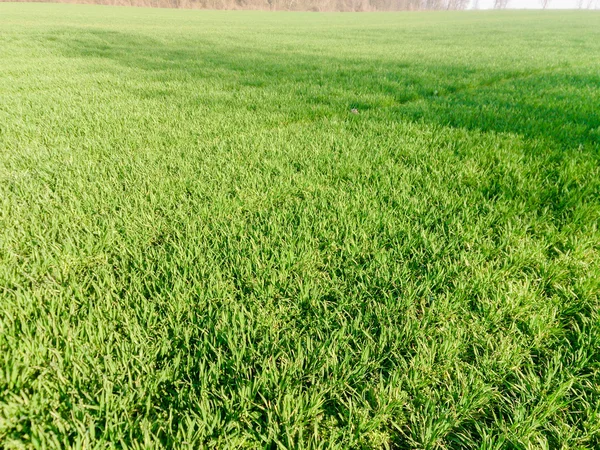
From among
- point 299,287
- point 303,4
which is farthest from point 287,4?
point 299,287

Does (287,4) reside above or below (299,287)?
above

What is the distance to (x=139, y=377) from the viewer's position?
46.0 inches

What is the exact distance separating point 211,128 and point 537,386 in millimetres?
3815

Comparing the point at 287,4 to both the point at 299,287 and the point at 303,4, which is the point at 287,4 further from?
the point at 299,287

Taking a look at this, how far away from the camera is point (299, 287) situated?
5.26ft

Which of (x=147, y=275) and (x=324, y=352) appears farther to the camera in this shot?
(x=147, y=275)

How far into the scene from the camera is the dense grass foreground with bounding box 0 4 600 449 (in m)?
1.08

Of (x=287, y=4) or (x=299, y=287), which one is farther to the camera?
(x=287, y=4)

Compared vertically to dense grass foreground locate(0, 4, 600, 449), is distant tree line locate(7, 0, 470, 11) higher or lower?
higher

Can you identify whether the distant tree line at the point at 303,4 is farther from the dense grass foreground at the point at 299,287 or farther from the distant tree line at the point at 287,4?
the dense grass foreground at the point at 299,287

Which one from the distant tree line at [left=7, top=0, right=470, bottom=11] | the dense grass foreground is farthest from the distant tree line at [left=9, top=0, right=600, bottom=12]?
the dense grass foreground

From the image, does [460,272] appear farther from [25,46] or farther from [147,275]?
[25,46]

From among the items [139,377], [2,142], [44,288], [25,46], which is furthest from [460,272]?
[25,46]

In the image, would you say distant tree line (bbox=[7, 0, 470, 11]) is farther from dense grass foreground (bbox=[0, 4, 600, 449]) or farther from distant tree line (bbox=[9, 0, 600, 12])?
dense grass foreground (bbox=[0, 4, 600, 449])
